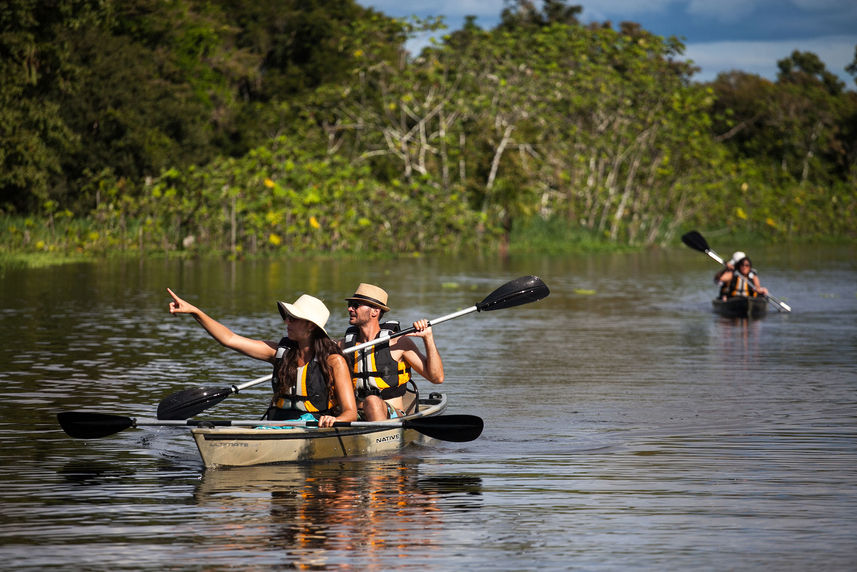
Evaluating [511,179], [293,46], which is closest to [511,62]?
[511,179]

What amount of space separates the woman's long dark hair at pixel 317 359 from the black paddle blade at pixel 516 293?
241 centimetres

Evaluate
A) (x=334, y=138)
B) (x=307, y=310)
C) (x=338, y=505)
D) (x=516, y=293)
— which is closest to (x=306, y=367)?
(x=307, y=310)

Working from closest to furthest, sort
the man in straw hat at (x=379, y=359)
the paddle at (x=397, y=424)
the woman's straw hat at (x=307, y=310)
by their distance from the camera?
the woman's straw hat at (x=307, y=310), the paddle at (x=397, y=424), the man in straw hat at (x=379, y=359)

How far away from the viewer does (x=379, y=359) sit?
11.3m

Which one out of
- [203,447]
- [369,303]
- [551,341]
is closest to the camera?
[203,447]

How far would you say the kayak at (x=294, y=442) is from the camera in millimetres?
9914

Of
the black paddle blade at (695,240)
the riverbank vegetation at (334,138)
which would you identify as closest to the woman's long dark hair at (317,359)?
the black paddle blade at (695,240)

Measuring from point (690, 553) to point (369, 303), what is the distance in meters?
4.06

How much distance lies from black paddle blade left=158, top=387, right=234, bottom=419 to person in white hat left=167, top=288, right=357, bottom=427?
0.47 metres

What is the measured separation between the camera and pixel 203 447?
9.91m

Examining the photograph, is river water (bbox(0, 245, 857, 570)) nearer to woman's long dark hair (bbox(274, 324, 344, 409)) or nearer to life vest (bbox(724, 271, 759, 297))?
woman's long dark hair (bbox(274, 324, 344, 409))

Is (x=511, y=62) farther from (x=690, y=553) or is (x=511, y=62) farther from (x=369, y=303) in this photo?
(x=690, y=553)

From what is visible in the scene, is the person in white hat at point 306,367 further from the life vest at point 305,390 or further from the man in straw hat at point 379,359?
the man in straw hat at point 379,359

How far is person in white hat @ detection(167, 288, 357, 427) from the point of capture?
10078 millimetres
